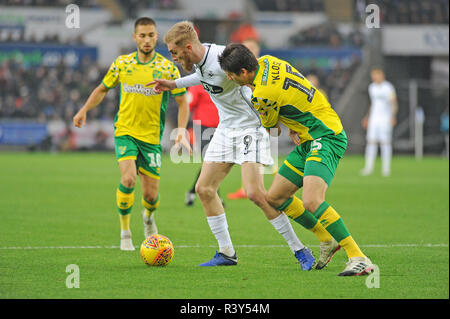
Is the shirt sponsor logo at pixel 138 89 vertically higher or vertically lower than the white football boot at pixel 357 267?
higher

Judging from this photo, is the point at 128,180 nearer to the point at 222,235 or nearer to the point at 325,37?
the point at 222,235

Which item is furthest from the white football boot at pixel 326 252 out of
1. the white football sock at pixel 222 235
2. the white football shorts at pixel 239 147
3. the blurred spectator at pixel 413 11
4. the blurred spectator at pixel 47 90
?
the blurred spectator at pixel 413 11

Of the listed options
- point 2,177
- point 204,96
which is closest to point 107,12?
point 2,177

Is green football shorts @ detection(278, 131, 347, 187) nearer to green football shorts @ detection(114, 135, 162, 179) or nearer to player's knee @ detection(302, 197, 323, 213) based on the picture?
player's knee @ detection(302, 197, 323, 213)

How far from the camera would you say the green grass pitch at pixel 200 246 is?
5676 millimetres

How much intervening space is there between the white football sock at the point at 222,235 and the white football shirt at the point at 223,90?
2.79ft

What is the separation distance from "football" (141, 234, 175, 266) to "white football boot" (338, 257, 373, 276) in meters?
1.57

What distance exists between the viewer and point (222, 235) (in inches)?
275

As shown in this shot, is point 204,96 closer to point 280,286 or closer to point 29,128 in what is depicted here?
point 280,286

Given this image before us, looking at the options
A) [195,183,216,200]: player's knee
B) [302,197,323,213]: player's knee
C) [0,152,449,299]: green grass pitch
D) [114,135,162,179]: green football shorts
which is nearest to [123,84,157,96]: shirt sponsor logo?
[114,135,162,179]: green football shorts

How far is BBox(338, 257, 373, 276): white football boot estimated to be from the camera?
617cm

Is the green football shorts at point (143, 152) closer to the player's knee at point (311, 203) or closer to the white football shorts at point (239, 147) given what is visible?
the white football shorts at point (239, 147)

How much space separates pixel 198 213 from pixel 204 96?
2.18 meters

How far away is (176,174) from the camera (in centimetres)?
2095
